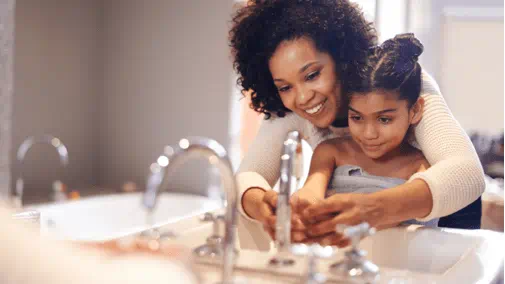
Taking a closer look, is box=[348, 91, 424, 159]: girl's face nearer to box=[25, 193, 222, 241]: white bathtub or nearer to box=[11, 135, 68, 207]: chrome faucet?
box=[25, 193, 222, 241]: white bathtub

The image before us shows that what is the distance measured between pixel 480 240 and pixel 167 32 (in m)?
0.83

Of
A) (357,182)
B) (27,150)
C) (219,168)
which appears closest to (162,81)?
(27,150)

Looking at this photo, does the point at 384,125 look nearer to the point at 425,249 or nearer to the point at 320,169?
the point at 320,169

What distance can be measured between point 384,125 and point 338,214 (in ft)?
0.71

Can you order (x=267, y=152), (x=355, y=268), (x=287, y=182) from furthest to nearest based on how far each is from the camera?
(x=267, y=152) < (x=287, y=182) < (x=355, y=268)

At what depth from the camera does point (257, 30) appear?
5.03 ft

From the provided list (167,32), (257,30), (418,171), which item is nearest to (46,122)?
(167,32)

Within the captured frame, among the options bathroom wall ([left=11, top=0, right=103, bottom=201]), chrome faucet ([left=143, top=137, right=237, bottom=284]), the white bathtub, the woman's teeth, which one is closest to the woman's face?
the woman's teeth

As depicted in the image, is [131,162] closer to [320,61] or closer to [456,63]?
[320,61]

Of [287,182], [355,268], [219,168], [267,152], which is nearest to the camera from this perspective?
[219,168]

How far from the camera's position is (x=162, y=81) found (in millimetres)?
1597

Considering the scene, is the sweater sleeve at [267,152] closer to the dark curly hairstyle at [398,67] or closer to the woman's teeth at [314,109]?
the woman's teeth at [314,109]

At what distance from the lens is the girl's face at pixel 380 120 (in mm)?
1489

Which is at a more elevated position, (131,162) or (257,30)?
(257,30)
